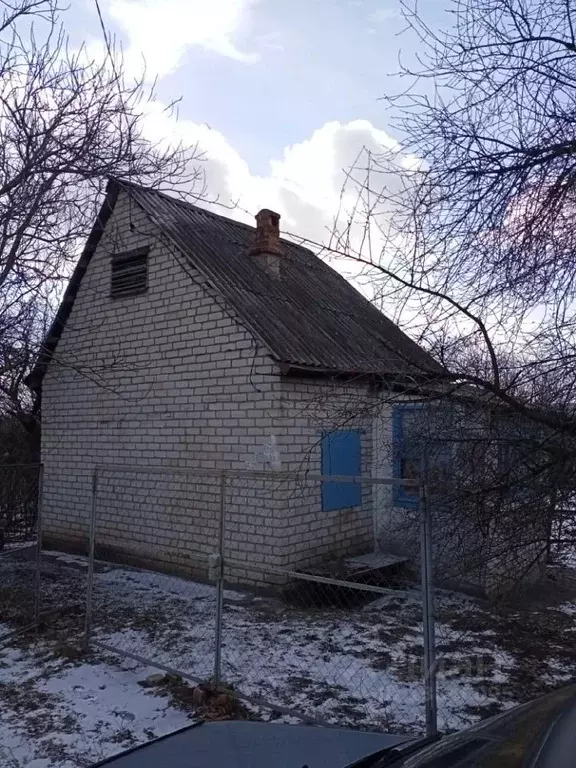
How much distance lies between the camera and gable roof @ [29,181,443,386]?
311 inches

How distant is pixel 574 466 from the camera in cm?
380

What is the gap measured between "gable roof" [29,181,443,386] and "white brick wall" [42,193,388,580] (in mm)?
197

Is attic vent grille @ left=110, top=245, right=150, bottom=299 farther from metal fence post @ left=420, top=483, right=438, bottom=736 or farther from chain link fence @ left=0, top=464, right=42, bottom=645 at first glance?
metal fence post @ left=420, top=483, right=438, bottom=736

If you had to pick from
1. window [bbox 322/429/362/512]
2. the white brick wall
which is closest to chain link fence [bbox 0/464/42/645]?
the white brick wall

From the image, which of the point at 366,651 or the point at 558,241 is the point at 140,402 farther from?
the point at 558,241

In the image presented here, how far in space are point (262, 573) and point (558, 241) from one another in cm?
522

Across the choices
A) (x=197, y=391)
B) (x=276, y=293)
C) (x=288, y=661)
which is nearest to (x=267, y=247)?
(x=276, y=293)

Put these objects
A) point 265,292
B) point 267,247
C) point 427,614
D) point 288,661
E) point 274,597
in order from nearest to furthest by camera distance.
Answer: point 427,614
point 288,661
point 274,597
point 265,292
point 267,247

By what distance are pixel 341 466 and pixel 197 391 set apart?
2214 millimetres

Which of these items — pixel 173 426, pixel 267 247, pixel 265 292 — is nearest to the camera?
pixel 173 426

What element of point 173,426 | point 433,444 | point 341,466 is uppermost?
point 173,426

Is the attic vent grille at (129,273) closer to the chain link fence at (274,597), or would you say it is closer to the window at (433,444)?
the chain link fence at (274,597)

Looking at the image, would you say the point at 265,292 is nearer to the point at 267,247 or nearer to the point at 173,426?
the point at 267,247

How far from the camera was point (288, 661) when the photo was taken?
212 inches
